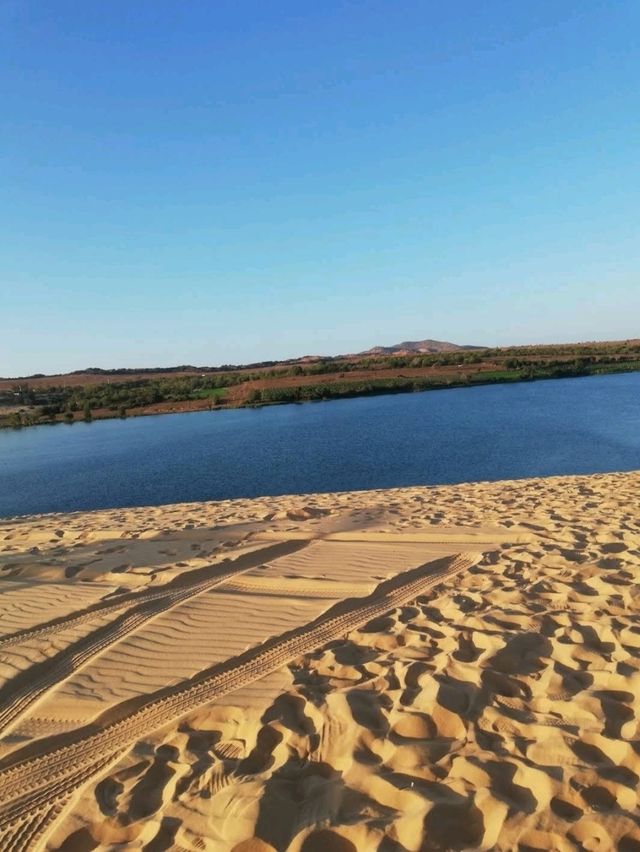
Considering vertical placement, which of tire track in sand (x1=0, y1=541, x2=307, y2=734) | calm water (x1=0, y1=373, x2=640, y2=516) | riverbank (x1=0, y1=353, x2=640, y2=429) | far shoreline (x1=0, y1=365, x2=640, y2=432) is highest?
riverbank (x1=0, y1=353, x2=640, y2=429)

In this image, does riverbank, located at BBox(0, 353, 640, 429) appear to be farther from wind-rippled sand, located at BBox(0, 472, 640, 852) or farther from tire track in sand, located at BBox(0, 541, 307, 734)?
wind-rippled sand, located at BBox(0, 472, 640, 852)

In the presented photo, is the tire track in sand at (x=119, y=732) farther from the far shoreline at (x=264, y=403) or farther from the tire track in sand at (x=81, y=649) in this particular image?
the far shoreline at (x=264, y=403)

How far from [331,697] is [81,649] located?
2722 millimetres

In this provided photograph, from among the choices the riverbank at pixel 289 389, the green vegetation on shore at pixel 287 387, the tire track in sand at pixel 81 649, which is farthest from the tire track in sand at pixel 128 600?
the green vegetation on shore at pixel 287 387

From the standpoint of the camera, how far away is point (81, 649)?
5680mm

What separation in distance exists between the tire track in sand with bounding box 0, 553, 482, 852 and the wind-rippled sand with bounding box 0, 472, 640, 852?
0.02 m

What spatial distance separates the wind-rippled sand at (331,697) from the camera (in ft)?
10.3

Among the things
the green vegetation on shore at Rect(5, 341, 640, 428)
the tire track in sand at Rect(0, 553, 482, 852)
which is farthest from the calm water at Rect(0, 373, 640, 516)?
the tire track in sand at Rect(0, 553, 482, 852)

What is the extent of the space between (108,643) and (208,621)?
0.97 m

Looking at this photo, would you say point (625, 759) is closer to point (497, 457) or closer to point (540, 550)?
point (540, 550)

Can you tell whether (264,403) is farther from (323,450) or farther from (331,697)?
(331,697)

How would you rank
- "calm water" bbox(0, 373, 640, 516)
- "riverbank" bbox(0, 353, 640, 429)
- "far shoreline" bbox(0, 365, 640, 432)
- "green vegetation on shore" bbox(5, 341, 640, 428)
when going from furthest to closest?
1. "green vegetation on shore" bbox(5, 341, 640, 428)
2. "riverbank" bbox(0, 353, 640, 429)
3. "far shoreline" bbox(0, 365, 640, 432)
4. "calm water" bbox(0, 373, 640, 516)

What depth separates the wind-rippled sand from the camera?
3154 mm

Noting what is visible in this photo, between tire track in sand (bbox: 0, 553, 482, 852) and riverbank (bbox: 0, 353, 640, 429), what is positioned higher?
riverbank (bbox: 0, 353, 640, 429)
